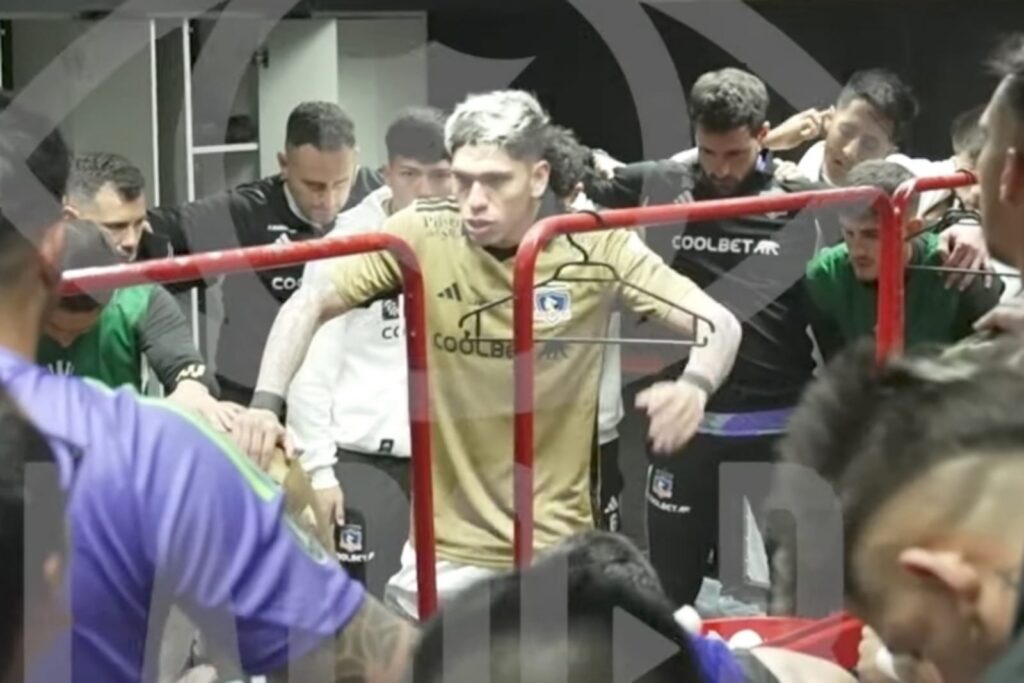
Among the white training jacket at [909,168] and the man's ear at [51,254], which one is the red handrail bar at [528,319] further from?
the man's ear at [51,254]

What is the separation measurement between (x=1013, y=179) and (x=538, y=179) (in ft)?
7.46

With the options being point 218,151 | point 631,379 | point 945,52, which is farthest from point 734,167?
point 945,52

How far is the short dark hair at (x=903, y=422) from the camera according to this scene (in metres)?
1.07

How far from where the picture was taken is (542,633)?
1224 millimetres

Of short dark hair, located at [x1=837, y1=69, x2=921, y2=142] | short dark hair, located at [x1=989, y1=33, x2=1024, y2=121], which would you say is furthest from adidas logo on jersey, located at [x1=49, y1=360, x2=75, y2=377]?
short dark hair, located at [x1=837, y1=69, x2=921, y2=142]

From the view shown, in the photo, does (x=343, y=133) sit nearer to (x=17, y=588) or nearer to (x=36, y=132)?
(x=36, y=132)

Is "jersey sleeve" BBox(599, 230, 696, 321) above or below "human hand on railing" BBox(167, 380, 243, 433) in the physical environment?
above

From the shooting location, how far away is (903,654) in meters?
1.10

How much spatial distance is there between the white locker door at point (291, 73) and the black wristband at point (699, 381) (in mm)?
4731

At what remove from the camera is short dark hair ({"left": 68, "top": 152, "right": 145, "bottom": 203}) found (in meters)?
4.51

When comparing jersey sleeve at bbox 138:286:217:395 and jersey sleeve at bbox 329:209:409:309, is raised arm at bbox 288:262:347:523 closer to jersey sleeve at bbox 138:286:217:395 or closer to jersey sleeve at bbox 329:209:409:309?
jersey sleeve at bbox 138:286:217:395

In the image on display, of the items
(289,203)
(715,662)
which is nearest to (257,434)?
(715,662)

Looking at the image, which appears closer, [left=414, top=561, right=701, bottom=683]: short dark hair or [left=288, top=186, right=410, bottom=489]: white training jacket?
[left=414, top=561, right=701, bottom=683]: short dark hair

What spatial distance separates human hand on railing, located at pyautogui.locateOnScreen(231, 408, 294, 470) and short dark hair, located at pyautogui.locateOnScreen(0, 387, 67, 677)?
1677mm
